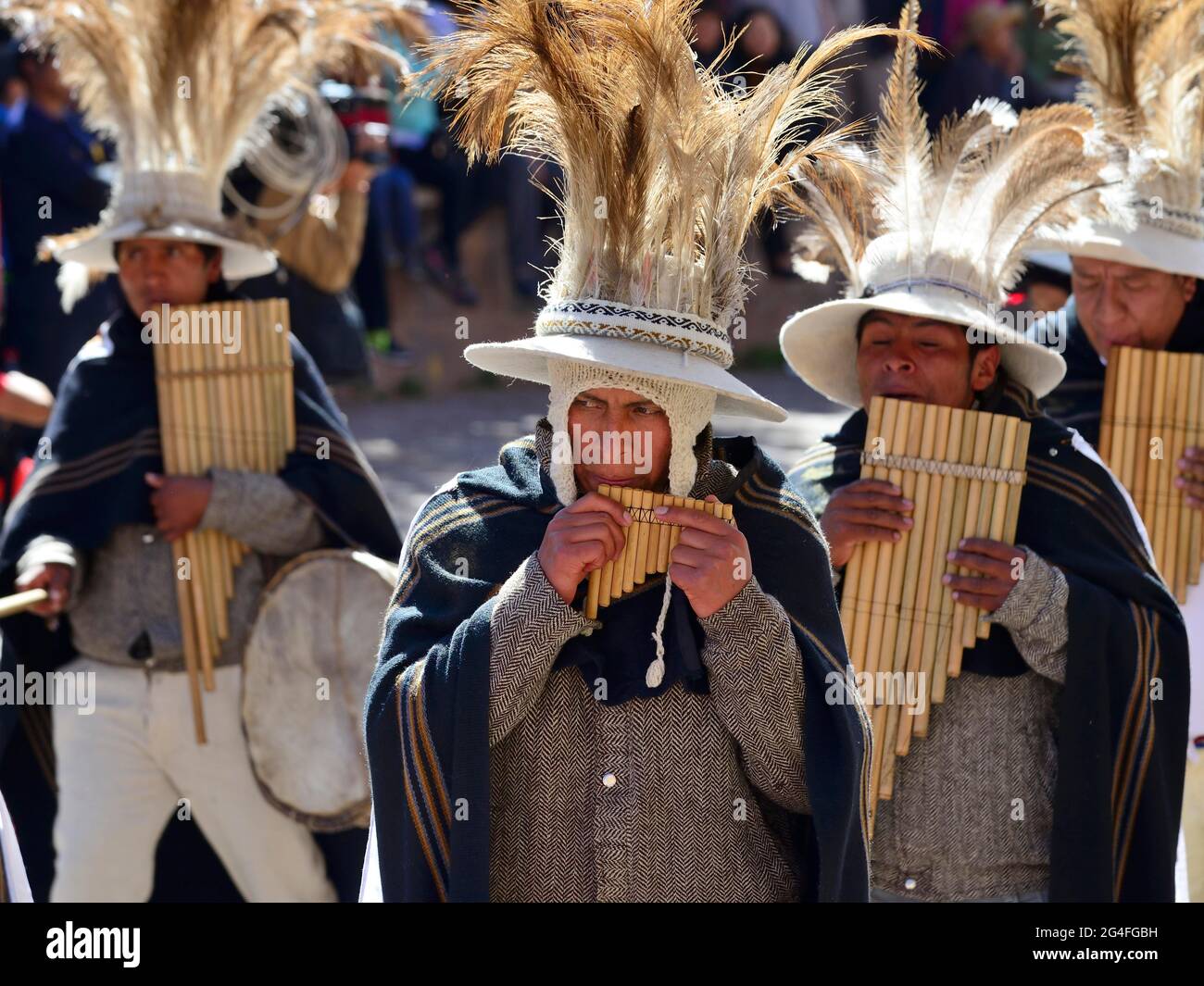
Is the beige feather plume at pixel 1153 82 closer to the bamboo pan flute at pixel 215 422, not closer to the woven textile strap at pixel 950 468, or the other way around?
the woven textile strap at pixel 950 468

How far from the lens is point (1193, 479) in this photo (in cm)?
468

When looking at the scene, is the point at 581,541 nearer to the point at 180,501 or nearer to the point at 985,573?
the point at 985,573

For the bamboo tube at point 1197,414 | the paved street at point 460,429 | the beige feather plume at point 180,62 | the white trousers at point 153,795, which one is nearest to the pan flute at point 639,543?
the bamboo tube at point 1197,414

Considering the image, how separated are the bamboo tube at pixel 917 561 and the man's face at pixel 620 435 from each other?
871 millimetres

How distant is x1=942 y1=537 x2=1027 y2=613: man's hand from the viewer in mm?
4043

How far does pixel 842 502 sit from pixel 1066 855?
0.90 meters

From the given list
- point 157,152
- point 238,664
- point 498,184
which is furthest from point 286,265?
point 498,184

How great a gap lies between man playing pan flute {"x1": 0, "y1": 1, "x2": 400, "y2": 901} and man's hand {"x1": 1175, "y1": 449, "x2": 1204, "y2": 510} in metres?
2.18

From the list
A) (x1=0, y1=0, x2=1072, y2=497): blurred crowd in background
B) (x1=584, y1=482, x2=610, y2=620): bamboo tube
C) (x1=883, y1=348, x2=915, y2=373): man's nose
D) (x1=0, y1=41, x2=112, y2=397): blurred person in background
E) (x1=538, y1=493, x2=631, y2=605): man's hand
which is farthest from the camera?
(x1=0, y1=41, x2=112, y2=397): blurred person in background

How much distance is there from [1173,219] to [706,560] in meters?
2.24

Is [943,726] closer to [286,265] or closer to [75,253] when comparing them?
[75,253]

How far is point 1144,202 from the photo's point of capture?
195 inches

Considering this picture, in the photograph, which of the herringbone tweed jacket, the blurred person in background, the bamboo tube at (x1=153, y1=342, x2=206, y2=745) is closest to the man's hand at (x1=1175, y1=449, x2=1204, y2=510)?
the herringbone tweed jacket

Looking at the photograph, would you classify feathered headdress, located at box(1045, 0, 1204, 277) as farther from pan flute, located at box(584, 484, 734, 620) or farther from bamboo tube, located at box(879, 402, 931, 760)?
pan flute, located at box(584, 484, 734, 620)
